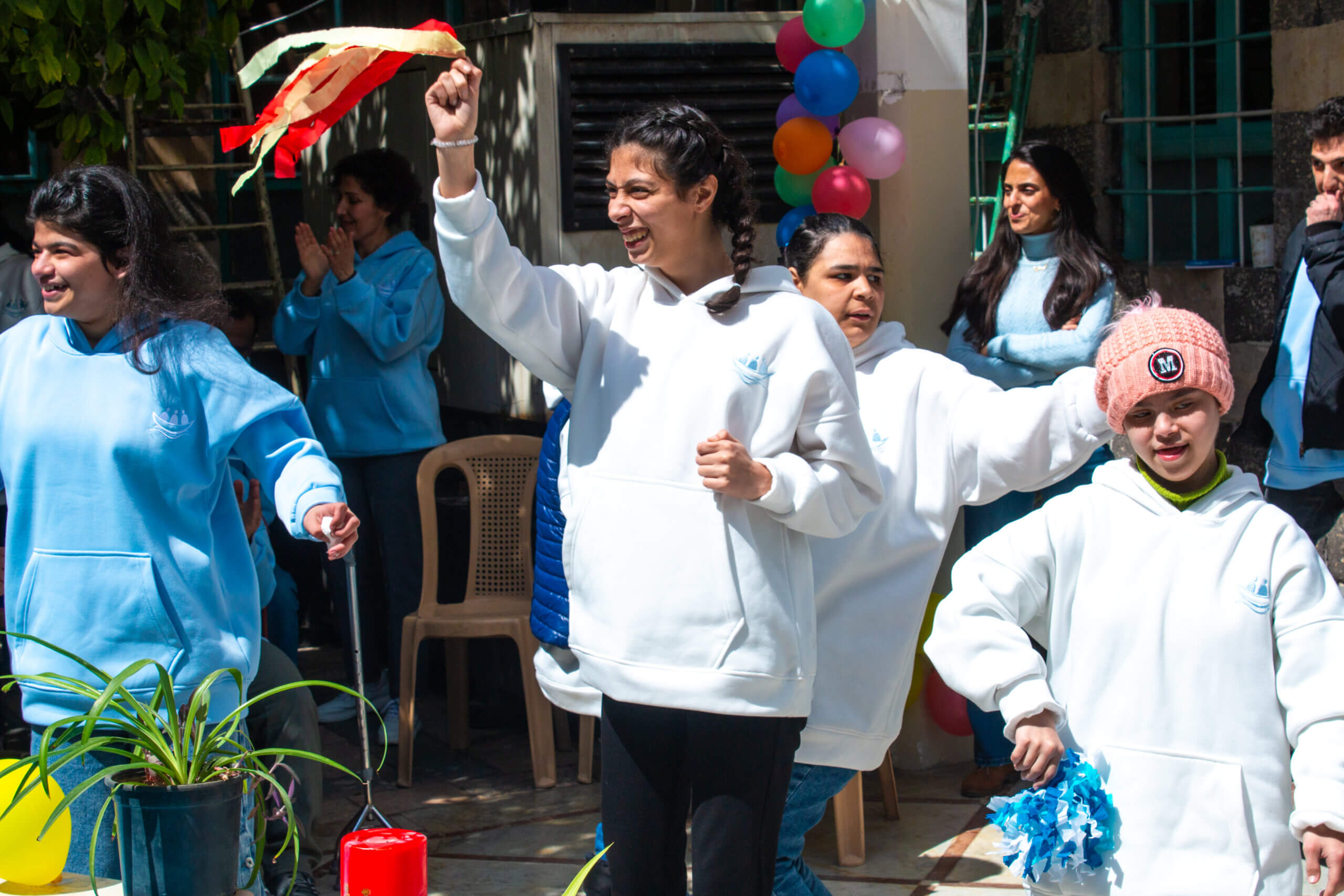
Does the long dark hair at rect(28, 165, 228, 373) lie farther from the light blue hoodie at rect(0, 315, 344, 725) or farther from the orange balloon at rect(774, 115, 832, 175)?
the orange balloon at rect(774, 115, 832, 175)

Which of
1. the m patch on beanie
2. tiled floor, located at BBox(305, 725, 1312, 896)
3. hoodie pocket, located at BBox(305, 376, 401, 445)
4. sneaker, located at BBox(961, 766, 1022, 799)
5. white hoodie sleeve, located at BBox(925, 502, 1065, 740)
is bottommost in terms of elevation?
tiled floor, located at BBox(305, 725, 1312, 896)

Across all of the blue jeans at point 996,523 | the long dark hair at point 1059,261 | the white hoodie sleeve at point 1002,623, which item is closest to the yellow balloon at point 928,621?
the blue jeans at point 996,523

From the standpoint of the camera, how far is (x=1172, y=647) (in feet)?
6.93

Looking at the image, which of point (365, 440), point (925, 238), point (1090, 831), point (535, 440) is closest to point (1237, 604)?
point (1090, 831)

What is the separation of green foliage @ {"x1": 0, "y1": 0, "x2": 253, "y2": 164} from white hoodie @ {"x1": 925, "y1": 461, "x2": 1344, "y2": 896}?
3.24 meters

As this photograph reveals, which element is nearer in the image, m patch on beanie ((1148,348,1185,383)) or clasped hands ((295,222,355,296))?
m patch on beanie ((1148,348,1185,383))

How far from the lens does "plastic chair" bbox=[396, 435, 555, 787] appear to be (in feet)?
15.0

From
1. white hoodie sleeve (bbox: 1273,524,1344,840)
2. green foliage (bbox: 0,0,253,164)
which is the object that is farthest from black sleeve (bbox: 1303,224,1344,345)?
green foliage (bbox: 0,0,253,164)

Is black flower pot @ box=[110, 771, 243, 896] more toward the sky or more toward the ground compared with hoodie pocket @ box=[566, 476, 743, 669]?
more toward the ground

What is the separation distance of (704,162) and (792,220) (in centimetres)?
222

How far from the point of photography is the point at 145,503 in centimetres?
246

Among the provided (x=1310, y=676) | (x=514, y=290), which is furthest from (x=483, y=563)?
(x=1310, y=676)

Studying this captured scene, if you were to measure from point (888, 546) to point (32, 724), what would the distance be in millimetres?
1609

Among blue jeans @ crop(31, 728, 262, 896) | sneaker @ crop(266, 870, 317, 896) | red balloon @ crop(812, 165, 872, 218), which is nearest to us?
blue jeans @ crop(31, 728, 262, 896)
